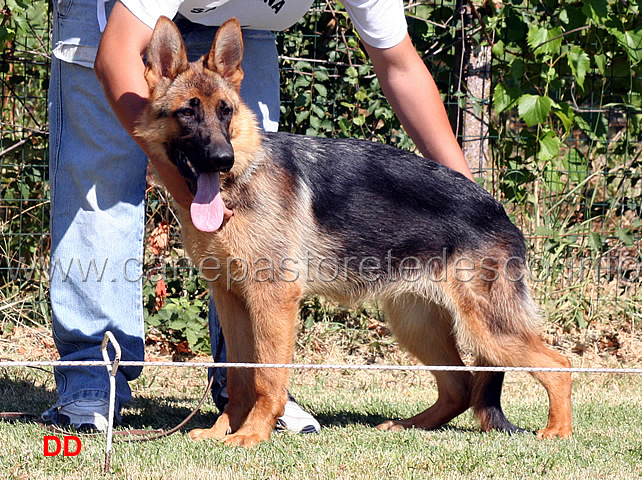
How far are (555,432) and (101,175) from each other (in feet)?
7.95

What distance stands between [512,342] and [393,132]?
2.94 metres

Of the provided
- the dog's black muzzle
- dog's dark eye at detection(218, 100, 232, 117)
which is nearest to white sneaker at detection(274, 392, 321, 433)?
the dog's black muzzle

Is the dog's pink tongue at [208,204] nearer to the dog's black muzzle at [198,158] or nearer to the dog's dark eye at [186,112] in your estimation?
the dog's black muzzle at [198,158]

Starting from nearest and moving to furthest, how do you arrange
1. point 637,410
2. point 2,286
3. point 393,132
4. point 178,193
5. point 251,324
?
point 178,193 → point 251,324 → point 637,410 → point 2,286 → point 393,132

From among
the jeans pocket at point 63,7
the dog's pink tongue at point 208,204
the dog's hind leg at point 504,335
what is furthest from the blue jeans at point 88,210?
the dog's hind leg at point 504,335

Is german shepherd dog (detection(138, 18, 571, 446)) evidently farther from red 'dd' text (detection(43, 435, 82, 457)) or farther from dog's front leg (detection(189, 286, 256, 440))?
red 'dd' text (detection(43, 435, 82, 457))

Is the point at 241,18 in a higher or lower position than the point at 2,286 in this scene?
higher

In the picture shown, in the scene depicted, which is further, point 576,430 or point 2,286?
point 2,286

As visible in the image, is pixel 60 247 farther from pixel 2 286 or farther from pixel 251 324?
pixel 2 286

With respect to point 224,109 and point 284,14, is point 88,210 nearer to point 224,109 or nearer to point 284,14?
point 224,109

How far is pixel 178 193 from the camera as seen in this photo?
130 inches

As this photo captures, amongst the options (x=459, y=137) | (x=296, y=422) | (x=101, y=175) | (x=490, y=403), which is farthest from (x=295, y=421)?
(x=459, y=137)

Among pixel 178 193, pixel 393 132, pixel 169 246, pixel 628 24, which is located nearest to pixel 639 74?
pixel 628 24

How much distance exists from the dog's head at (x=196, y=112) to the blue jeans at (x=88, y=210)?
1.34 ft
